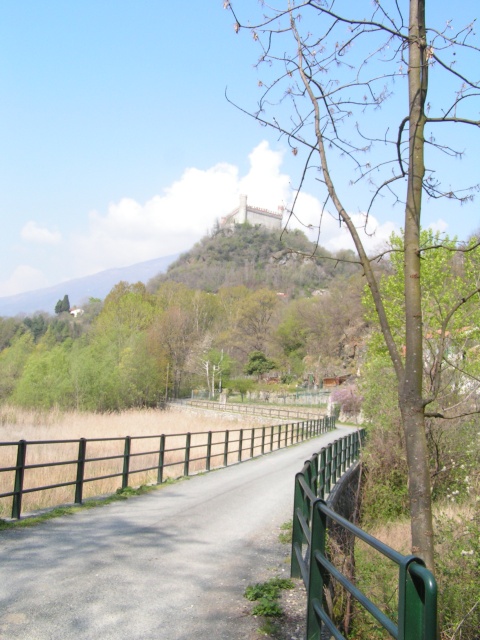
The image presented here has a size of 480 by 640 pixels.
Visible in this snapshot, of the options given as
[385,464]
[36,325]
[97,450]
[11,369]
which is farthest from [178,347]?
[36,325]

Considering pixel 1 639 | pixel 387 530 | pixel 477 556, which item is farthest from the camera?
pixel 387 530

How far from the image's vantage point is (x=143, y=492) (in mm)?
11930

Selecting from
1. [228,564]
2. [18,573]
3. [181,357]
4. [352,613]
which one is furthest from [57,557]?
[181,357]

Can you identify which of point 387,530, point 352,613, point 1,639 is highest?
point 1,639

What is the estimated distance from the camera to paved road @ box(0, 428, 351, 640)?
4.68 meters

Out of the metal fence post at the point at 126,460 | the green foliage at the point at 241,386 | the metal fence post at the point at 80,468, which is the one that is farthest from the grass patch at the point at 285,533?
the green foliage at the point at 241,386

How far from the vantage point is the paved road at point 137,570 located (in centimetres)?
468

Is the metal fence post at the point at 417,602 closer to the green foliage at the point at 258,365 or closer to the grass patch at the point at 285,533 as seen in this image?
the grass patch at the point at 285,533

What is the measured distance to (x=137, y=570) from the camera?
6.21m

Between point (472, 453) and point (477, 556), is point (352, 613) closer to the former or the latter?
point (477, 556)

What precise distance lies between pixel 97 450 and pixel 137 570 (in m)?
14.6

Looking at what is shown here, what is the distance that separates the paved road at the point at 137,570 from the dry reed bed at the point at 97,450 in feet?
4.80

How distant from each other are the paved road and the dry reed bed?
1463 mm

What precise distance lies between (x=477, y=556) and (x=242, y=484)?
24.7 feet
